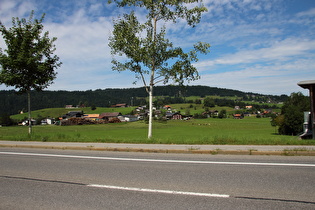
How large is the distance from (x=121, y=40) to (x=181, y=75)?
4585 millimetres

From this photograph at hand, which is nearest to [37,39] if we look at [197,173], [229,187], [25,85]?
[25,85]

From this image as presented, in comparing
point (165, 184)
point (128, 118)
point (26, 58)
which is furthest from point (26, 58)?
point (128, 118)

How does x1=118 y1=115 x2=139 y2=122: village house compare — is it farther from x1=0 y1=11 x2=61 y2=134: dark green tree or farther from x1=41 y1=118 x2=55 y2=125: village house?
x1=0 y1=11 x2=61 y2=134: dark green tree

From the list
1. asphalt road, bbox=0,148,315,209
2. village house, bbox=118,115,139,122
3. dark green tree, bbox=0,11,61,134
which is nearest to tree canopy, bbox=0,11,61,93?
dark green tree, bbox=0,11,61,134

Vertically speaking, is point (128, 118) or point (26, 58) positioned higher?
point (26, 58)

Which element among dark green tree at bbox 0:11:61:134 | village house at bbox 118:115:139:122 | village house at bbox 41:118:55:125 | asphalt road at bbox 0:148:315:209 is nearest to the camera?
asphalt road at bbox 0:148:315:209

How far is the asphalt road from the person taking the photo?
16.0 feet

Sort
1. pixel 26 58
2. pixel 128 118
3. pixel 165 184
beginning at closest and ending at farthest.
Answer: pixel 165 184 < pixel 26 58 < pixel 128 118

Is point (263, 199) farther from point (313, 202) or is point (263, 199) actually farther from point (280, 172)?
point (280, 172)

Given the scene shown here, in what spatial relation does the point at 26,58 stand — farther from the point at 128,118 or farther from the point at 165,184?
the point at 128,118

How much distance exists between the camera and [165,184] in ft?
19.9

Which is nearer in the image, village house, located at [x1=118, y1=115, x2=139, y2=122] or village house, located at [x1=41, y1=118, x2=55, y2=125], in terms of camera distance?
village house, located at [x1=41, y1=118, x2=55, y2=125]

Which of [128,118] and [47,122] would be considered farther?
[128,118]

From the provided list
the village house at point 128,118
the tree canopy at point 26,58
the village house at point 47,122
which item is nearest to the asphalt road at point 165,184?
the tree canopy at point 26,58
